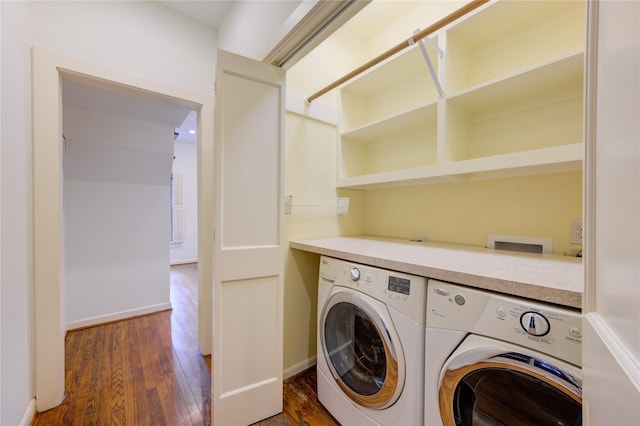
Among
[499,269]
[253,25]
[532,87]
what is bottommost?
[499,269]

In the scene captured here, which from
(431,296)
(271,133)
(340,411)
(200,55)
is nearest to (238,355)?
(340,411)

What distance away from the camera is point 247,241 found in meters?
1.34

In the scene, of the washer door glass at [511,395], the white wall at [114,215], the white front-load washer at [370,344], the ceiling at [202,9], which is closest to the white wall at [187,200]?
the white wall at [114,215]

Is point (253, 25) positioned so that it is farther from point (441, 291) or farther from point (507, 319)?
point (507, 319)

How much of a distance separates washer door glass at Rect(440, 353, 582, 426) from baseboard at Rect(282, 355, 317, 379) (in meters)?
1.12

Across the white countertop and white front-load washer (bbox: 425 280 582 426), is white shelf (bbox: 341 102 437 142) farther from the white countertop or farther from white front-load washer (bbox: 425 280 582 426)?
white front-load washer (bbox: 425 280 582 426)

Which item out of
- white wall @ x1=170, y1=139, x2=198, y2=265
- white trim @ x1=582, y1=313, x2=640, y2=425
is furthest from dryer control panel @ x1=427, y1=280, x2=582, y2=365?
white wall @ x1=170, y1=139, x2=198, y2=265

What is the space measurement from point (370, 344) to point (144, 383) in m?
1.53

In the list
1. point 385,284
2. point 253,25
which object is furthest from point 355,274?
point 253,25

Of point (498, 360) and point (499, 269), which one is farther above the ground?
point (499, 269)

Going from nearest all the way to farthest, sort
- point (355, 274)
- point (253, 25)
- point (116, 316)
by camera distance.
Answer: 1. point (355, 274)
2. point (253, 25)
3. point (116, 316)

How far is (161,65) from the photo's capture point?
180cm

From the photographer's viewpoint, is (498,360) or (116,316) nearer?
(498,360)

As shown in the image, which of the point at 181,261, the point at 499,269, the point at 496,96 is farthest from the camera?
the point at 181,261
